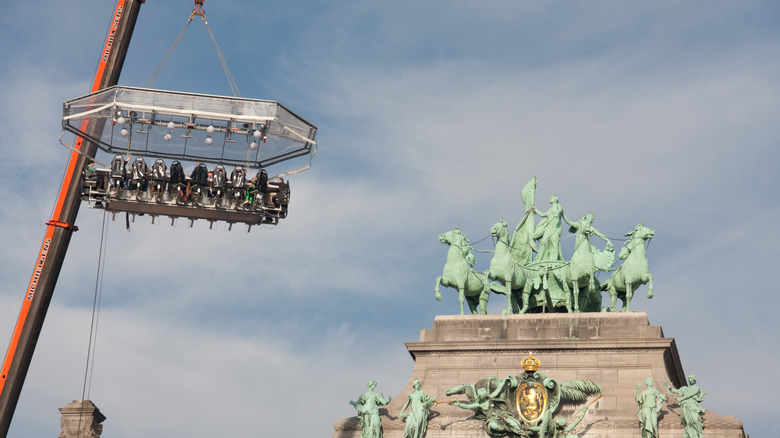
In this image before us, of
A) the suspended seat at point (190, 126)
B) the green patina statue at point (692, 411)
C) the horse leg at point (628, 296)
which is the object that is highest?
the suspended seat at point (190, 126)

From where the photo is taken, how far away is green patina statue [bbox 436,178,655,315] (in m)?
59.8

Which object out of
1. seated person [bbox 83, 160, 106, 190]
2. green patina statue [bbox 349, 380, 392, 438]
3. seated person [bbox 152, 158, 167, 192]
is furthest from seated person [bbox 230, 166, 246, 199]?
green patina statue [bbox 349, 380, 392, 438]

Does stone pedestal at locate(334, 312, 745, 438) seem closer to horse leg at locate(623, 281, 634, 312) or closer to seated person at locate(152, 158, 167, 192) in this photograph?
horse leg at locate(623, 281, 634, 312)

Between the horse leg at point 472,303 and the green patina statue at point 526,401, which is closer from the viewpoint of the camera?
the green patina statue at point 526,401

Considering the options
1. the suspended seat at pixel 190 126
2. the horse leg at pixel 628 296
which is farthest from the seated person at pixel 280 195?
the horse leg at pixel 628 296

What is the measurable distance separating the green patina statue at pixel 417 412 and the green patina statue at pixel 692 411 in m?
9.02

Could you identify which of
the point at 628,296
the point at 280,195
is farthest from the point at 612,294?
the point at 280,195

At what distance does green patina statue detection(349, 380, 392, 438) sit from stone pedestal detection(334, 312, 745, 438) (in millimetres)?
910

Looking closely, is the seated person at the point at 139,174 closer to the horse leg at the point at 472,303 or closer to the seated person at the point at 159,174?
the seated person at the point at 159,174

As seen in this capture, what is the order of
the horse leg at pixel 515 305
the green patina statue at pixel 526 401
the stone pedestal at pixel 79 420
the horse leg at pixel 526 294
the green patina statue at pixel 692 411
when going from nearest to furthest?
1. the green patina statue at pixel 692 411
2. the green patina statue at pixel 526 401
3. the stone pedestal at pixel 79 420
4. the horse leg at pixel 526 294
5. the horse leg at pixel 515 305

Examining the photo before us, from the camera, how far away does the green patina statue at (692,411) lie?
53625mm

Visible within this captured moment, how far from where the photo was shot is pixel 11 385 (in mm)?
49344

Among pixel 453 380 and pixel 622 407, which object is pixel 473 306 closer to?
pixel 453 380

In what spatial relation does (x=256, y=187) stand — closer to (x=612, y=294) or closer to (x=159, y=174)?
(x=159, y=174)
